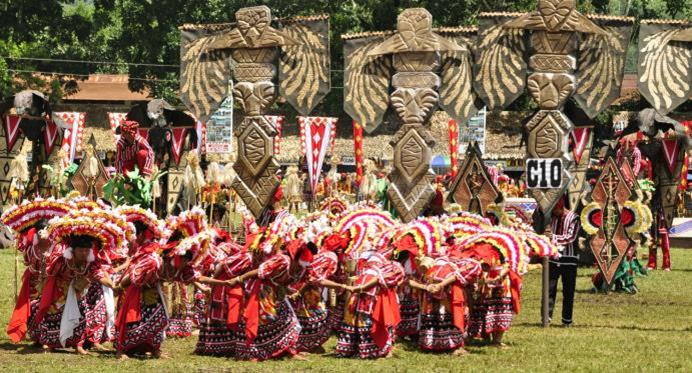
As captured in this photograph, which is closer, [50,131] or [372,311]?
[372,311]

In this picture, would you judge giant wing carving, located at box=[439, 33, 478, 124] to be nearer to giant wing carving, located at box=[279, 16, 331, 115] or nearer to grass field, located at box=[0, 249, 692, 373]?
giant wing carving, located at box=[279, 16, 331, 115]

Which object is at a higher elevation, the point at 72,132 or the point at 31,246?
the point at 72,132

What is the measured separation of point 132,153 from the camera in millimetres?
18281

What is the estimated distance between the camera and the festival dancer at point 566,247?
16.2 metres

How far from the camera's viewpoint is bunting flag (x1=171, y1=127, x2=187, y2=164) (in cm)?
2547

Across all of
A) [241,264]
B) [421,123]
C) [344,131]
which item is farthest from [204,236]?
[344,131]

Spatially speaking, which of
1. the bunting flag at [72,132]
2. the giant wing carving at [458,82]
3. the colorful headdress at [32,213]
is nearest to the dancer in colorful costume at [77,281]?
the colorful headdress at [32,213]

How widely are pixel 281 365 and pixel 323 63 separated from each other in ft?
20.9

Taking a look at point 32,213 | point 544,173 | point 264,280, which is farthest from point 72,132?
point 264,280

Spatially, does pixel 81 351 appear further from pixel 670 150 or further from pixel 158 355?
pixel 670 150

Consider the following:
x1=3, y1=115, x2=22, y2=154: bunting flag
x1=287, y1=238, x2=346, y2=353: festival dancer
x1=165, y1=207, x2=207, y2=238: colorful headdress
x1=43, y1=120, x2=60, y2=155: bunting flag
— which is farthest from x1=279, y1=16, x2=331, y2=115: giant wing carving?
x1=3, y1=115, x2=22, y2=154: bunting flag

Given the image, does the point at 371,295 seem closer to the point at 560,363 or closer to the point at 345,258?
the point at 345,258

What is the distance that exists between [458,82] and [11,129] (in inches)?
420

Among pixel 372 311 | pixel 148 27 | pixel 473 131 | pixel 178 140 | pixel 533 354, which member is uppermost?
pixel 148 27
